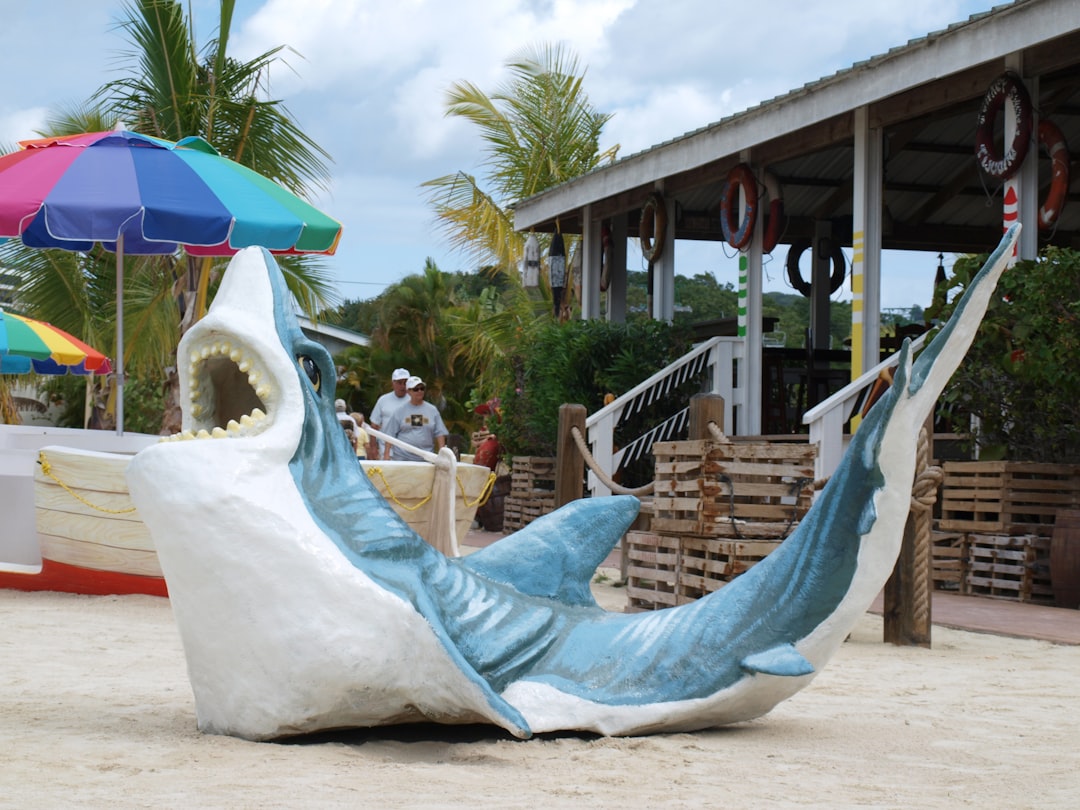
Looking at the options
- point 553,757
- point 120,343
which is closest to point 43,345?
point 120,343

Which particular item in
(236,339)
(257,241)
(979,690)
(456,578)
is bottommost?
(979,690)

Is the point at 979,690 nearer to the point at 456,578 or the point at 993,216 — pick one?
the point at 456,578

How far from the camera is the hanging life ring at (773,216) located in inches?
578

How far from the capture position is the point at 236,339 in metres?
4.16

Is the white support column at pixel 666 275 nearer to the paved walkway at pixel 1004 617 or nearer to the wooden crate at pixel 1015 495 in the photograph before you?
the wooden crate at pixel 1015 495

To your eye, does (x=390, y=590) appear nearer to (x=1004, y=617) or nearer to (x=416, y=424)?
(x=1004, y=617)

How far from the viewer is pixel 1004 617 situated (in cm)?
912

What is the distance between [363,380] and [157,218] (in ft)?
101

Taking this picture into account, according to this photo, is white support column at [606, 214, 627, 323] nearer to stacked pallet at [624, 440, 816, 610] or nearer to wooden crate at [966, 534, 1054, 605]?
wooden crate at [966, 534, 1054, 605]

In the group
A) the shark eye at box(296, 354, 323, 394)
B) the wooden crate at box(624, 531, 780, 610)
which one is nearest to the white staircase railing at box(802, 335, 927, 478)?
the wooden crate at box(624, 531, 780, 610)

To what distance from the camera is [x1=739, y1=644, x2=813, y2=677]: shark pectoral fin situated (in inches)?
174

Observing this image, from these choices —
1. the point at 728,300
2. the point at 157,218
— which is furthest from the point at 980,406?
the point at 728,300

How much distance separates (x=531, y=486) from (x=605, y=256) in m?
3.80

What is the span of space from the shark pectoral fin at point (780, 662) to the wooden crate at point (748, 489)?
3.72m
